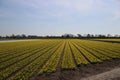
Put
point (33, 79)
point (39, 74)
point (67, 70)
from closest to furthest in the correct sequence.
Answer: point (33, 79), point (39, 74), point (67, 70)

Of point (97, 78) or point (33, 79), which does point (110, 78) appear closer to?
point (97, 78)

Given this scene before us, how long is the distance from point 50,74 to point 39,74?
0.81 m

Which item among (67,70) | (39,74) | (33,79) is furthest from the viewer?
(67,70)

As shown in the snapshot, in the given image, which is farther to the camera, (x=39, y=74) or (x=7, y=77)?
(x=39, y=74)

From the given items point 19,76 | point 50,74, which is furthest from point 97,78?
point 19,76

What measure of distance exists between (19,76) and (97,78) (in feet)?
17.2

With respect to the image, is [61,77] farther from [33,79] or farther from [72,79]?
[33,79]

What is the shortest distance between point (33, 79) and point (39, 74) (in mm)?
1112

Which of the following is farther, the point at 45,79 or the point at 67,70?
the point at 67,70

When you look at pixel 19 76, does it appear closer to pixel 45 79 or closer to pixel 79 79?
pixel 45 79

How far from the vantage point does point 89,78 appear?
9.24 m

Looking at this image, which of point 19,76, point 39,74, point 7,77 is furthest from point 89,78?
point 7,77

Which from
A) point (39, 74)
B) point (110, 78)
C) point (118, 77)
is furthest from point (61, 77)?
point (118, 77)

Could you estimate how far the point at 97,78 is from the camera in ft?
30.1
